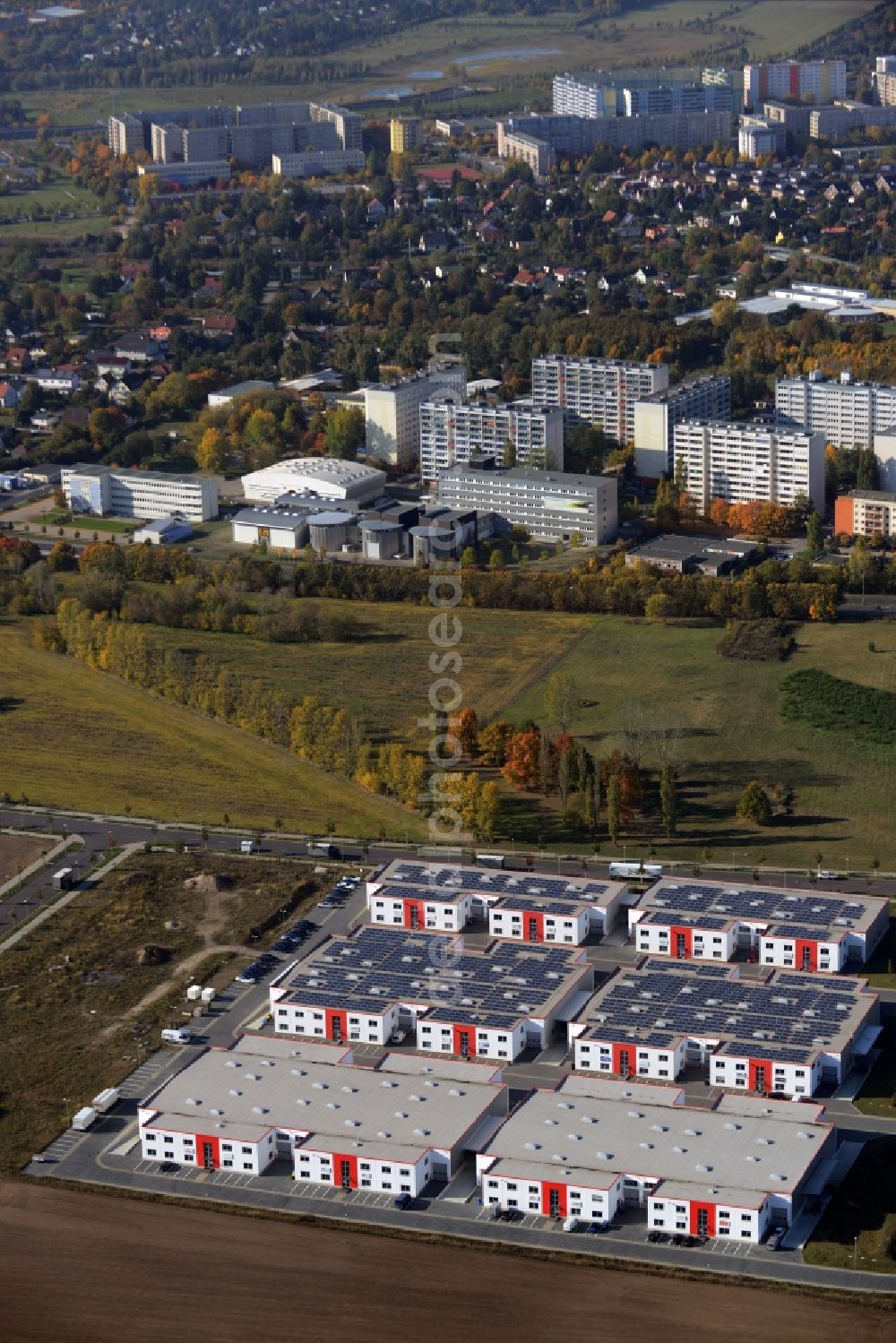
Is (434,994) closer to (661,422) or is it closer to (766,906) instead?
(766,906)

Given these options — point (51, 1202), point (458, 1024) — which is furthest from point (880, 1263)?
point (51, 1202)

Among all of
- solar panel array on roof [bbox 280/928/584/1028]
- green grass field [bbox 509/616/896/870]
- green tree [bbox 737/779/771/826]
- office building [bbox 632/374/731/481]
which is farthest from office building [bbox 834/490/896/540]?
solar panel array on roof [bbox 280/928/584/1028]

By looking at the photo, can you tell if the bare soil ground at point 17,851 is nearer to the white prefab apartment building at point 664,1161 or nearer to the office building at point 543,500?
the white prefab apartment building at point 664,1161

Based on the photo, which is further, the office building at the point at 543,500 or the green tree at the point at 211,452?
the green tree at the point at 211,452

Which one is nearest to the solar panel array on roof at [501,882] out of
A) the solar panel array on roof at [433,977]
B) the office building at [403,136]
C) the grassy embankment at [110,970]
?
the solar panel array on roof at [433,977]

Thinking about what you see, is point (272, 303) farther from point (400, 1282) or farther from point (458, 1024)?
point (400, 1282)
